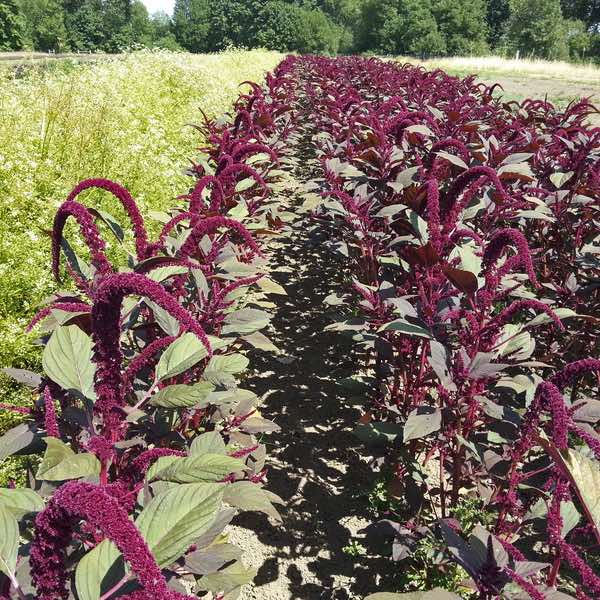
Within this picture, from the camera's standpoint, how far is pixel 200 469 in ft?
2.93

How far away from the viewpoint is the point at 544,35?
52.8 meters

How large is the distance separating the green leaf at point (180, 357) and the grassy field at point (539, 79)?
55.6 ft

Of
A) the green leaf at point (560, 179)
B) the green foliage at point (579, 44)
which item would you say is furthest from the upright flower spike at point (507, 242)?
the green foliage at point (579, 44)

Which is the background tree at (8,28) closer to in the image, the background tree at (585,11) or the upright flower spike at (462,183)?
the upright flower spike at (462,183)

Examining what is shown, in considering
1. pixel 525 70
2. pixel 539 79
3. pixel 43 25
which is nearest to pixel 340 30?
pixel 43 25

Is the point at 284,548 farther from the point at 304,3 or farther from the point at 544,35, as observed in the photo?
the point at 304,3

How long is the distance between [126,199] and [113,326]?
1.25ft

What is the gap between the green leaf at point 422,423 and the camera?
152cm

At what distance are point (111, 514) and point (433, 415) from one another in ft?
4.15

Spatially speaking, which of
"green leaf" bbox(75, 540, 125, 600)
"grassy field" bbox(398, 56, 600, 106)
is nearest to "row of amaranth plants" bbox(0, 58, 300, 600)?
"green leaf" bbox(75, 540, 125, 600)

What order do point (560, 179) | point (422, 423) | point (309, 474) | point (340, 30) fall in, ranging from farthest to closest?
point (340, 30)
point (560, 179)
point (309, 474)
point (422, 423)

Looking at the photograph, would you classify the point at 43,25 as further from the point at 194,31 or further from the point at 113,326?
the point at 113,326

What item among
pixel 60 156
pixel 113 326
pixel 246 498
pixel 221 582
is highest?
pixel 60 156

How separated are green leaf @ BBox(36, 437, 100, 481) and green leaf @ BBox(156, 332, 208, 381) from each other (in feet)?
0.72
